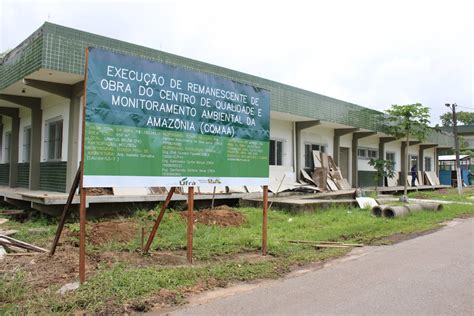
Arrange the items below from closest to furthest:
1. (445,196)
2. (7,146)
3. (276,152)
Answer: (7,146)
(276,152)
(445,196)

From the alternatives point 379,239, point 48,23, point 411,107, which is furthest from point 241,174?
point 411,107

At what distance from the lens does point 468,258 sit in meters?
7.30

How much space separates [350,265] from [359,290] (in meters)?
1.54

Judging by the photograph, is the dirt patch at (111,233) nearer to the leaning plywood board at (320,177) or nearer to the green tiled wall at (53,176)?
the green tiled wall at (53,176)

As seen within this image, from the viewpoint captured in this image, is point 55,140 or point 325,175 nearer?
point 55,140

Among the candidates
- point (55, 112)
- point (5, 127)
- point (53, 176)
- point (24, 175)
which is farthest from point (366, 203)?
point (5, 127)

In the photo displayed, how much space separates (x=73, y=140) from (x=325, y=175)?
37.8ft

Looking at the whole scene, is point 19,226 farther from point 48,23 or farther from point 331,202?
point 331,202

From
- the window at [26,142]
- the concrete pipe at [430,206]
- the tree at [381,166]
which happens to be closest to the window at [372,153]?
the tree at [381,166]

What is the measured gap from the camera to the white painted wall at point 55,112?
40.6ft

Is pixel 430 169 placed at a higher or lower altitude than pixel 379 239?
higher

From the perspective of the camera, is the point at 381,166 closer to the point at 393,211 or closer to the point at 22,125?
the point at 393,211

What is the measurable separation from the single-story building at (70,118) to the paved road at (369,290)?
6187 millimetres

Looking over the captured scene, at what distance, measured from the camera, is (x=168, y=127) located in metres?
6.18
